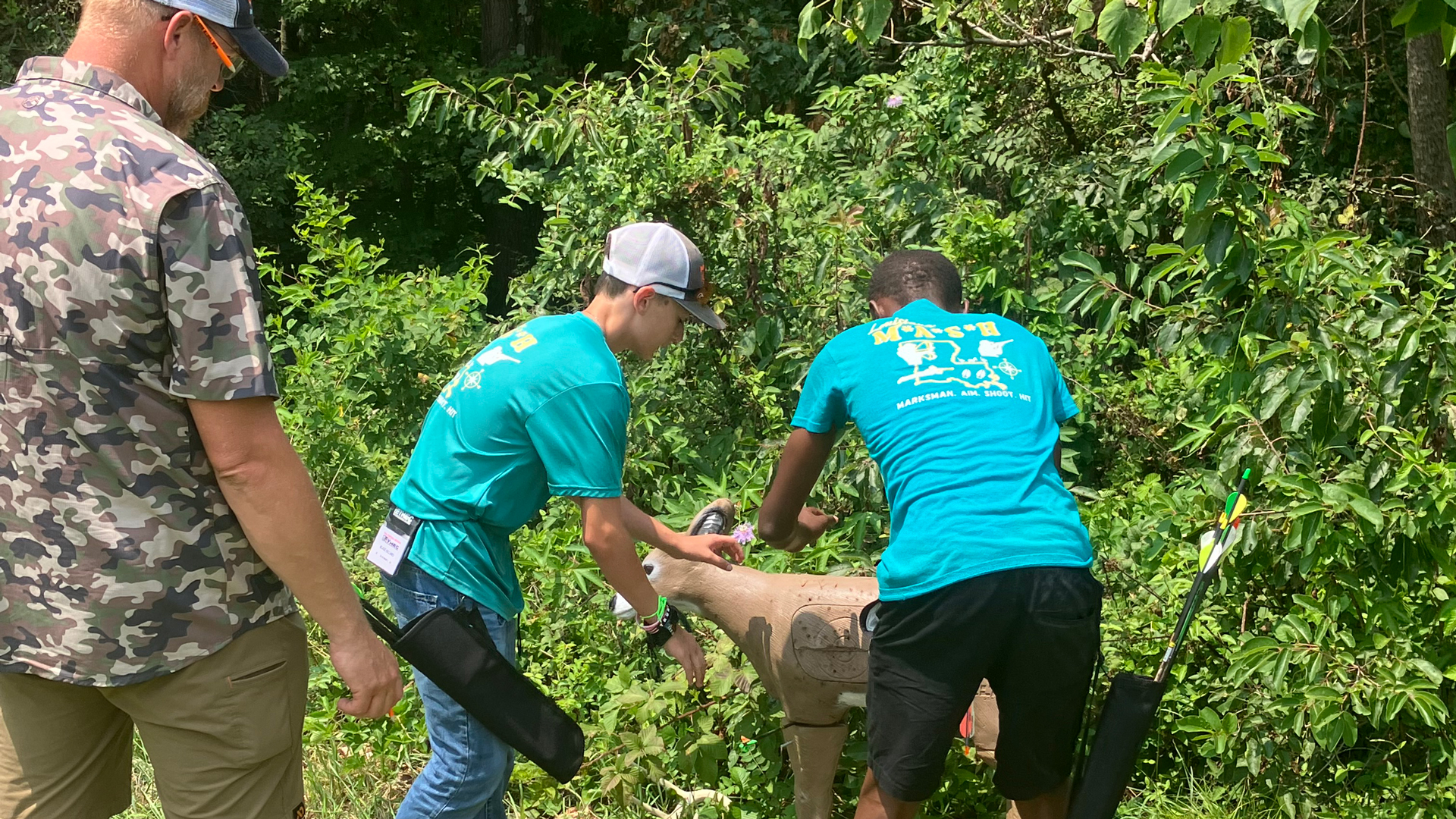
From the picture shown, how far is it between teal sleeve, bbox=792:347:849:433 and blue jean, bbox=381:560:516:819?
83cm

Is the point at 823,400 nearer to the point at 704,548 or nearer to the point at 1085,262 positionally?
the point at 704,548

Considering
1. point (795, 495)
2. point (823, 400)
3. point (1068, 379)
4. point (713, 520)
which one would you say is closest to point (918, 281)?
point (823, 400)

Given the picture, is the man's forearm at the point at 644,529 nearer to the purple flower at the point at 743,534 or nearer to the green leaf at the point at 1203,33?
the purple flower at the point at 743,534

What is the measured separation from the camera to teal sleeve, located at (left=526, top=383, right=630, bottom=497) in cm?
242

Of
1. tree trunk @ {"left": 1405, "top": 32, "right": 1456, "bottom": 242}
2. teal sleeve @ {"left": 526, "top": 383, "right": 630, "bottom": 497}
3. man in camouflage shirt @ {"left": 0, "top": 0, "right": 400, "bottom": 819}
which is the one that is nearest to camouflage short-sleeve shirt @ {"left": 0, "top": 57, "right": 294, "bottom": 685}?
man in camouflage shirt @ {"left": 0, "top": 0, "right": 400, "bottom": 819}

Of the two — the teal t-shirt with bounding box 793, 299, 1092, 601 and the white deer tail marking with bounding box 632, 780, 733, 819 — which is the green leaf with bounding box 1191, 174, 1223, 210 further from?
the white deer tail marking with bounding box 632, 780, 733, 819

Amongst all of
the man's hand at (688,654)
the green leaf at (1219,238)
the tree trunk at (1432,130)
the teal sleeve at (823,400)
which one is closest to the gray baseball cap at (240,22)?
the teal sleeve at (823,400)

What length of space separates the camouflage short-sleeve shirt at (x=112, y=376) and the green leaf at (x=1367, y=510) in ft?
7.61

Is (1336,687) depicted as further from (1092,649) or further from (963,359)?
(963,359)

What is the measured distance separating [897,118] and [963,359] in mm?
2546

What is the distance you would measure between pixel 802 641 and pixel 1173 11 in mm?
1702

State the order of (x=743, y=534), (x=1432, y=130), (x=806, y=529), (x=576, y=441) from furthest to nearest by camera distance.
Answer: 1. (x=1432, y=130)
2. (x=743, y=534)
3. (x=806, y=529)
4. (x=576, y=441)

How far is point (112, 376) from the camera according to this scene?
5.95ft

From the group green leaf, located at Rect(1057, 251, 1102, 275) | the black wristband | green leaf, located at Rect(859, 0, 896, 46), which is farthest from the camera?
green leaf, located at Rect(1057, 251, 1102, 275)
